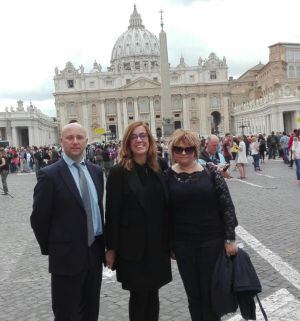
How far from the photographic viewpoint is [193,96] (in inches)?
3861

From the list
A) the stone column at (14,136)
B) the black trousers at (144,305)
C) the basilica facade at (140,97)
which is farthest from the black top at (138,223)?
the basilica facade at (140,97)

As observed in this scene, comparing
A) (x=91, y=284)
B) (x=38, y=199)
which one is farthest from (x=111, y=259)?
(x=38, y=199)

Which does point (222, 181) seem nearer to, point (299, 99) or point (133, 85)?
point (299, 99)

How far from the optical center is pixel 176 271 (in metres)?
5.65

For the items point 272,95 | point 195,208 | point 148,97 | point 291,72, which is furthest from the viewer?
point 148,97

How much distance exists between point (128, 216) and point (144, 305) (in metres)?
0.70

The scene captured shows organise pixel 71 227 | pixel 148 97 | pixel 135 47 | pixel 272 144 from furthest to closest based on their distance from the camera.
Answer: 1. pixel 135 47
2. pixel 148 97
3. pixel 272 144
4. pixel 71 227

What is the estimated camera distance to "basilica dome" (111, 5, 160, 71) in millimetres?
117125

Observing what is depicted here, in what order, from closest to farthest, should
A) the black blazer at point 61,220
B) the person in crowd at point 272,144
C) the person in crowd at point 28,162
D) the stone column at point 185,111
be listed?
the black blazer at point 61,220 → the person in crowd at point 272,144 → the person in crowd at point 28,162 → the stone column at point 185,111

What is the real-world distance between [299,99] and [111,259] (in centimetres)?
A: 4874

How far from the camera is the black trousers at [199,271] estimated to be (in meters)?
3.33

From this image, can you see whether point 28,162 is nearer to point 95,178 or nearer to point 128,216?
point 95,178

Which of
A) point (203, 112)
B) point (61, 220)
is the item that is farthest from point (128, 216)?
point (203, 112)

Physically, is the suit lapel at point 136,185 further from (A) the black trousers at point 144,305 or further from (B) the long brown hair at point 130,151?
(A) the black trousers at point 144,305
